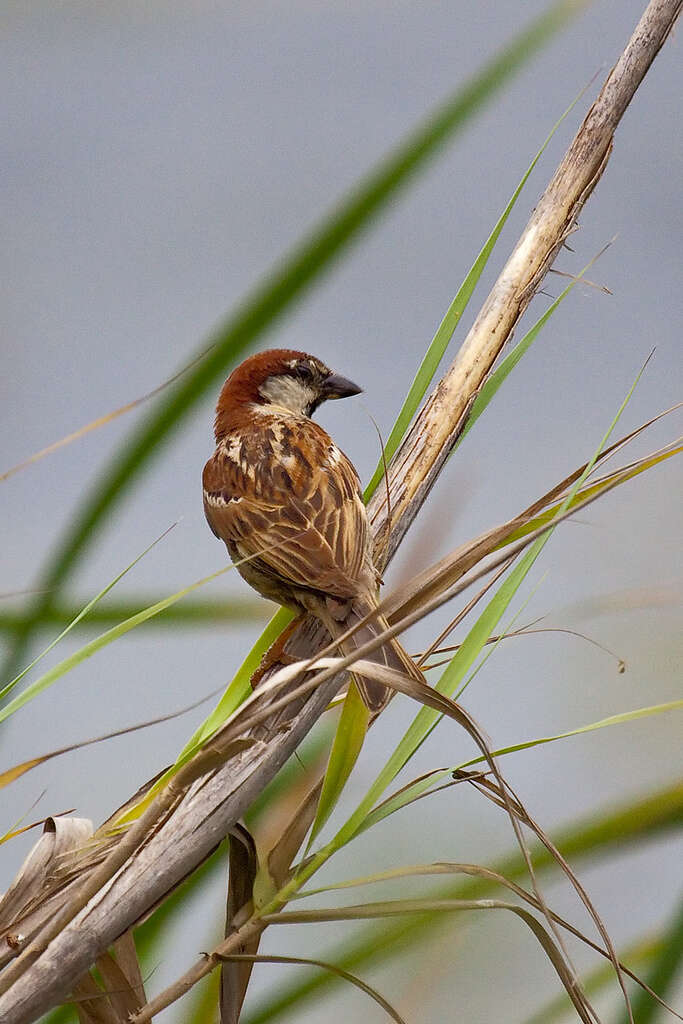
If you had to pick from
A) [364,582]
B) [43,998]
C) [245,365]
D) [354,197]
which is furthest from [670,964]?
[245,365]

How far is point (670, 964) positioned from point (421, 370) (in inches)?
22.2

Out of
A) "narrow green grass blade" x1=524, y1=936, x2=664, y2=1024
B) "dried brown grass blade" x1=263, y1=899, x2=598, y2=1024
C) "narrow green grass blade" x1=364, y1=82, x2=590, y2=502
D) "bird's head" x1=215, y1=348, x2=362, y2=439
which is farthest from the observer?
"bird's head" x1=215, y1=348, x2=362, y2=439

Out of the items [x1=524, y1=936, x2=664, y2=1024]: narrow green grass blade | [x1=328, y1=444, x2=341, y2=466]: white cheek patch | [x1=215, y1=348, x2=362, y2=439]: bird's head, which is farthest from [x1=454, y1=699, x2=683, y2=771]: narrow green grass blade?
[x1=215, y1=348, x2=362, y2=439]: bird's head

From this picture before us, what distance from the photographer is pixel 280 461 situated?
1.42 metres

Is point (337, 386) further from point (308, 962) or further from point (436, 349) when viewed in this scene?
point (308, 962)

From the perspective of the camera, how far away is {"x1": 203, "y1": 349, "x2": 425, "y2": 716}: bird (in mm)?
1121

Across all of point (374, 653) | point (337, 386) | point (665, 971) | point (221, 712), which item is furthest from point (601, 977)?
point (337, 386)

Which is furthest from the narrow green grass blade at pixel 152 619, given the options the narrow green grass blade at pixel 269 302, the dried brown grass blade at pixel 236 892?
the dried brown grass blade at pixel 236 892

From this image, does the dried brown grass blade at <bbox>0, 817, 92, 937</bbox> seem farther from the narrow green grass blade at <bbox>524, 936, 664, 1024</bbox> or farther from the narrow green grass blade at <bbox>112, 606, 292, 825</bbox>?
the narrow green grass blade at <bbox>524, 936, 664, 1024</bbox>

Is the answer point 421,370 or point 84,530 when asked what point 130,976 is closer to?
point 84,530

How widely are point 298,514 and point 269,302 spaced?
1.20 feet

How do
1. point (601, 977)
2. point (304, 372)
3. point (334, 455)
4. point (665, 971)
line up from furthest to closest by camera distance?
1. point (304, 372)
2. point (334, 455)
3. point (601, 977)
4. point (665, 971)

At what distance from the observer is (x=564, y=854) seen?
0.95 m

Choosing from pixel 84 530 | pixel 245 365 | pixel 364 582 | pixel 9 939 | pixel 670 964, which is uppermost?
pixel 245 365
